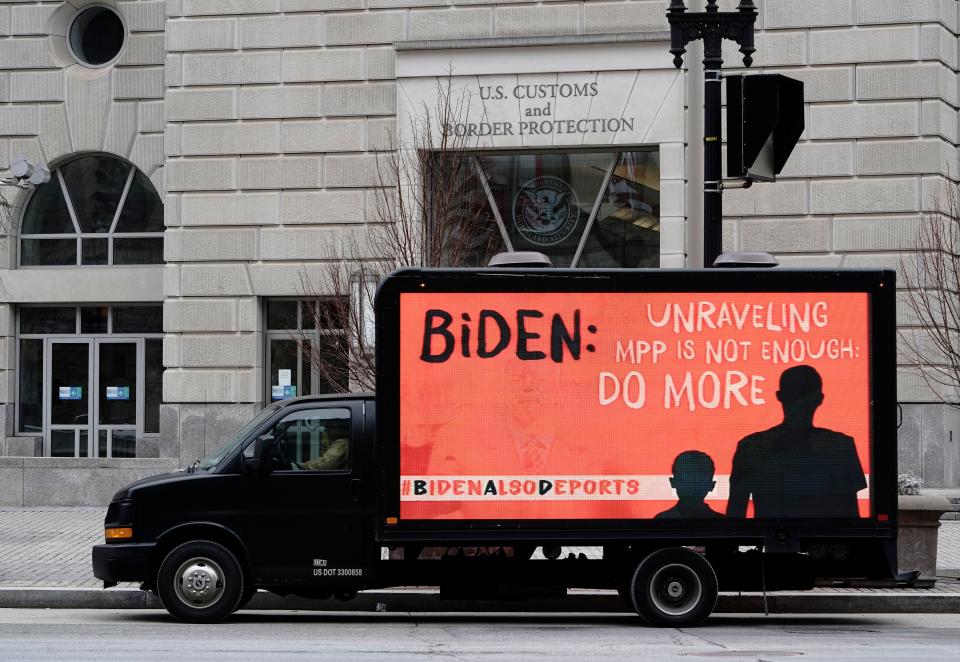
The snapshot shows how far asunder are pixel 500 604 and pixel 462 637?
2.12 metres

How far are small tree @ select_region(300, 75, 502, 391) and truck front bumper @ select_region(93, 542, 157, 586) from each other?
16.5 feet

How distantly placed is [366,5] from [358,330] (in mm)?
7059

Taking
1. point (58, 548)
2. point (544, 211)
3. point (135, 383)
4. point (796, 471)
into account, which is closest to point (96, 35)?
point (135, 383)

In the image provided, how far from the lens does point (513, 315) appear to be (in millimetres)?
10820

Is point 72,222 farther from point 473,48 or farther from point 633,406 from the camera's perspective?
point 633,406

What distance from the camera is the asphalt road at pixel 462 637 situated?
31.3 feet

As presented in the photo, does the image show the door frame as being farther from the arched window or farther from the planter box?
the planter box

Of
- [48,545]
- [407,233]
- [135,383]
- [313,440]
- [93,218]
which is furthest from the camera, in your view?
[93,218]

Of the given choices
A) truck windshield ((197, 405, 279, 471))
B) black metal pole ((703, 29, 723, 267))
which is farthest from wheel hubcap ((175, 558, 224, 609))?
black metal pole ((703, 29, 723, 267))

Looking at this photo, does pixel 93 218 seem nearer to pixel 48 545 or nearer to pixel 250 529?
pixel 48 545

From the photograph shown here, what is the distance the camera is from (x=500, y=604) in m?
12.7

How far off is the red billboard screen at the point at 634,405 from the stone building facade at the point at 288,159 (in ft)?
31.6

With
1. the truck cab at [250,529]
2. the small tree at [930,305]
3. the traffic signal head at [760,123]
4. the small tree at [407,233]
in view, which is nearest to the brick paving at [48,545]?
the truck cab at [250,529]

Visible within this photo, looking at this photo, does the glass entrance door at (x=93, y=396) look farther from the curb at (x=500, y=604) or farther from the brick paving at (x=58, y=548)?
the curb at (x=500, y=604)
